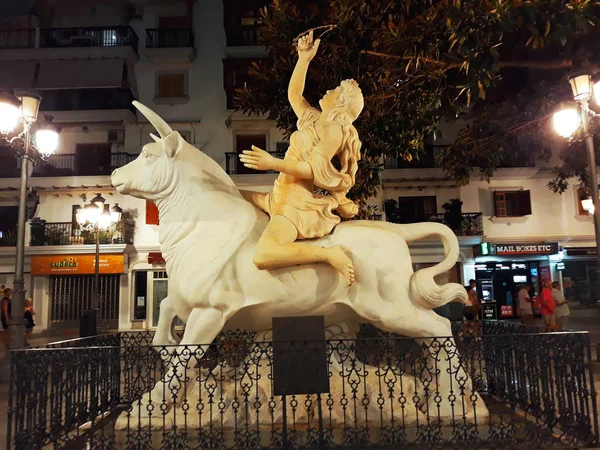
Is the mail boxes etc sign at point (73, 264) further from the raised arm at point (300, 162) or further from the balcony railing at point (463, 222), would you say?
the raised arm at point (300, 162)

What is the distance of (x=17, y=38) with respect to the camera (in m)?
21.4

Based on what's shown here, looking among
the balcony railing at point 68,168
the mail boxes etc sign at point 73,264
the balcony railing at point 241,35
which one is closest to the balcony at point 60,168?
the balcony railing at point 68,168

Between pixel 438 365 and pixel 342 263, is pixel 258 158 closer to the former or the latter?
pixel 342 263

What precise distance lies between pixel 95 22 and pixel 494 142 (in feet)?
59.1

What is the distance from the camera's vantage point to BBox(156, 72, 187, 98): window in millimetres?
21734

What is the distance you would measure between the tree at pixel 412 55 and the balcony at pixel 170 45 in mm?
12681

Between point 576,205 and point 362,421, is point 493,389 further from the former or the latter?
point 576,205

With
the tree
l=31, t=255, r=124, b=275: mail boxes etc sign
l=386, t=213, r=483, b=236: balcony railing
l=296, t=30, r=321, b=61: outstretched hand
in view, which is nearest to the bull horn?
l=296, t=30, r=321, b=61: outstretched hand

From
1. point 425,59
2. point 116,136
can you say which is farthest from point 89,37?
point 425,59

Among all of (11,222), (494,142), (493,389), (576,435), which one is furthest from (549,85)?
(11,222)

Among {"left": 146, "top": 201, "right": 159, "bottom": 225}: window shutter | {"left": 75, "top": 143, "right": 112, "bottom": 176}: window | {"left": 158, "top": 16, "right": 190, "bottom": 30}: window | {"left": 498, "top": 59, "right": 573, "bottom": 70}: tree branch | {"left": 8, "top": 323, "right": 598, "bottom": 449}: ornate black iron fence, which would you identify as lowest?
{"left": 8, "top": 323, "right": 598, "bottom": 449}: ornate black iron fence

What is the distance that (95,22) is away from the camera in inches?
864

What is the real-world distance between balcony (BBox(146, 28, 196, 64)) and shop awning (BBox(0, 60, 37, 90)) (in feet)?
15.0

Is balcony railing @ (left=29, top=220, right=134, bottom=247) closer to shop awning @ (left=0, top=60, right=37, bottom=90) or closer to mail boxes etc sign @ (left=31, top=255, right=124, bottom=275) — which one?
mail boxes etc sign @ (left=31, top=255, right=124, bottom=275)
